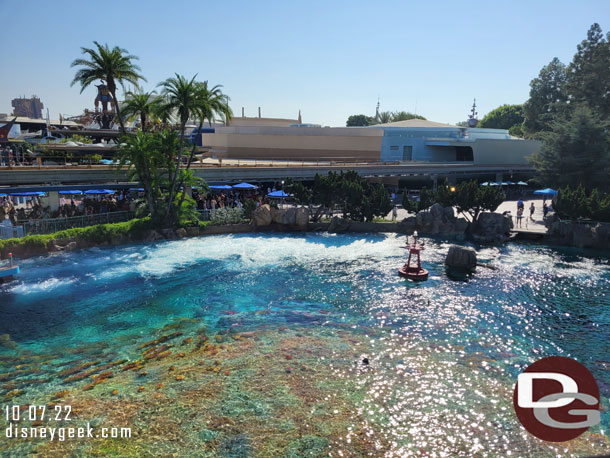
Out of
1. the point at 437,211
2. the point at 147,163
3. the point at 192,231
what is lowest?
the point at 192,231

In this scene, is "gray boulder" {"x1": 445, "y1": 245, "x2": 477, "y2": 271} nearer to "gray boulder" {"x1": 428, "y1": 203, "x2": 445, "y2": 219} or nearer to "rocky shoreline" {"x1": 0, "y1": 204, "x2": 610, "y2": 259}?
"rocky shoreline" {"x1": 0, "y1": 204, "x2": 610, "y2": 259}

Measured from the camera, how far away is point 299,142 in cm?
6544

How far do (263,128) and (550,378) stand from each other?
55392 mm

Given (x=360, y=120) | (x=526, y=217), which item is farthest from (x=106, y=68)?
(x=360, y=120)

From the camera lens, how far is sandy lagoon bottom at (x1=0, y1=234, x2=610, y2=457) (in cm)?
1202

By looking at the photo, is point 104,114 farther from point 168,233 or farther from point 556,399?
point 556,399

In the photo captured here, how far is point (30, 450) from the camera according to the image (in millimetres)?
11148

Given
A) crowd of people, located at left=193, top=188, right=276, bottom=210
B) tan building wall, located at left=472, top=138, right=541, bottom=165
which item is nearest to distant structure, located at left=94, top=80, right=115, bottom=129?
crowd of people, located at left=193, top=188, right=276, bottom=210

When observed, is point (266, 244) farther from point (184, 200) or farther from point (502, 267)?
point (502, 267)

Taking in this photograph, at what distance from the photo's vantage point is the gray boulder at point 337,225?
3881 centimetres

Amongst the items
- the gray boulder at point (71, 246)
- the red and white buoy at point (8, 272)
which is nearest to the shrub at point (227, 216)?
the gray boulder at point (71, 246)

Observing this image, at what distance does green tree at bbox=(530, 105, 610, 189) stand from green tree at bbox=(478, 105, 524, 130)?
209 feet

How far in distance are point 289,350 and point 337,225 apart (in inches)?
903

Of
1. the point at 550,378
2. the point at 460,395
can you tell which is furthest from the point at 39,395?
the point at 550,378
